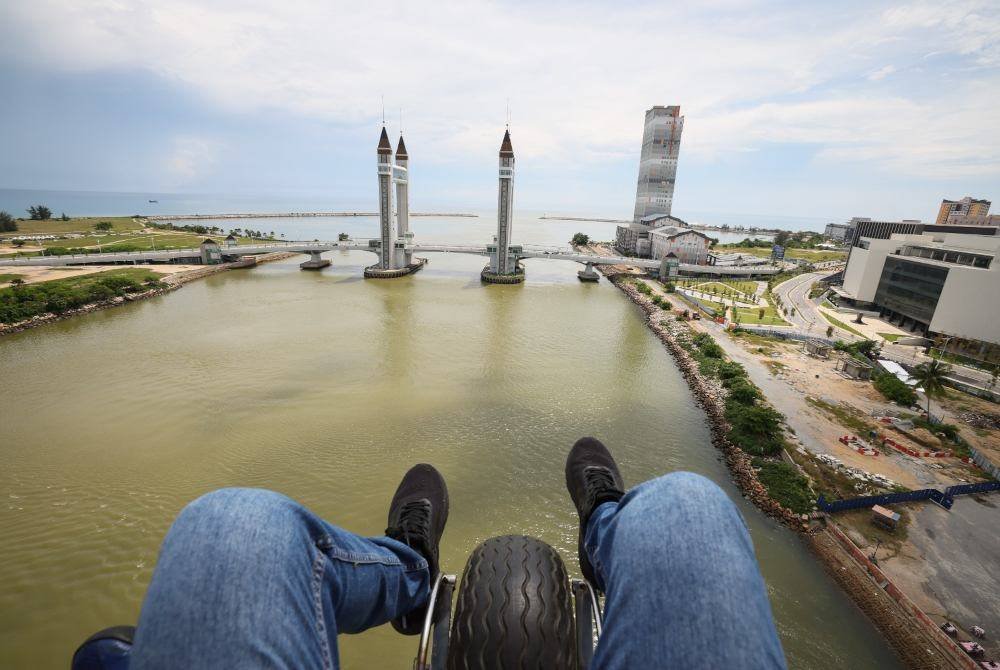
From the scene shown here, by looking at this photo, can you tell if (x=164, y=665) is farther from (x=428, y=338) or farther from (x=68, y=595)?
(x=428, y=338)

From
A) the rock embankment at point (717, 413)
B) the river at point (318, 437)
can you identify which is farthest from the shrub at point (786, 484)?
the river at point (318, 437)

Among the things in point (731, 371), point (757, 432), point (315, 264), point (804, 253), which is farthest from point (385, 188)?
point (804, 253)

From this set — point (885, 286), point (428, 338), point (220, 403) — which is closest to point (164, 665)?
point (220, 403)

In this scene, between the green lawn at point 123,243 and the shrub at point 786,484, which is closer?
the shrub at point 786,484

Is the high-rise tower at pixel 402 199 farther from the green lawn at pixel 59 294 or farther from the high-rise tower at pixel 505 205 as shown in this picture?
the green lawn at pixel 59 294

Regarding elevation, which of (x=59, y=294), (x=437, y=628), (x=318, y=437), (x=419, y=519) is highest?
(x=437, y=628)

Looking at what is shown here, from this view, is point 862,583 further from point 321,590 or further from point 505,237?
point 505,237

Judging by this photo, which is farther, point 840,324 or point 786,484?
point 840,324
